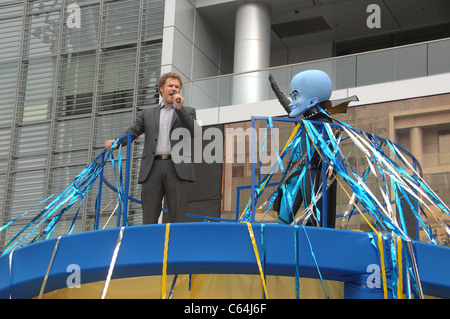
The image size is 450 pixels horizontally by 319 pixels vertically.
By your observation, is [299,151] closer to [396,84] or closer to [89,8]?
[396,84]

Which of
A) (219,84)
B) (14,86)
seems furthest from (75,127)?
(219,84)

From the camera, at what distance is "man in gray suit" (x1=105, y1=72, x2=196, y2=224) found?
603 centimetres

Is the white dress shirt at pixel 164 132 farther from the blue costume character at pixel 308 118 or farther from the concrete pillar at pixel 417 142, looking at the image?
the concrete pillar at pixel 417 142

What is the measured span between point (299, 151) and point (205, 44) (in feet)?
35.6

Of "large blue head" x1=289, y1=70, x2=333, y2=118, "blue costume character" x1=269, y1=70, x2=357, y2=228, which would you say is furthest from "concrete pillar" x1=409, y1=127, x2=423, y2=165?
"large blue head" x1=289, y1=70, x2=333, y2=118

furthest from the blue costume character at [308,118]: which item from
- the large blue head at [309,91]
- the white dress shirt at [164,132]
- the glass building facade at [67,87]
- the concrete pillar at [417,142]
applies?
the glass building facade at [67,87]

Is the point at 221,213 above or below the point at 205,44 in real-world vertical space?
below

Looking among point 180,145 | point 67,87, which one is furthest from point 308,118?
point 67,87

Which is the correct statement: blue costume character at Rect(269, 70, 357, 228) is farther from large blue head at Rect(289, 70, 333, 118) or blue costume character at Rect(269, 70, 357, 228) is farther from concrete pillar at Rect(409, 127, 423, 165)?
concrete pillar at Rect(409, 127, 423, 165)

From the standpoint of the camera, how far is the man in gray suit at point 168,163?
19.8 ft

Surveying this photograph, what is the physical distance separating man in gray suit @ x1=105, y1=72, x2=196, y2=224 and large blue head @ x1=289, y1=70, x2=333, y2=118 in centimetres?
86

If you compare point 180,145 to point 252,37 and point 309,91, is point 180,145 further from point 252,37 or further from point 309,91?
point 252,37
